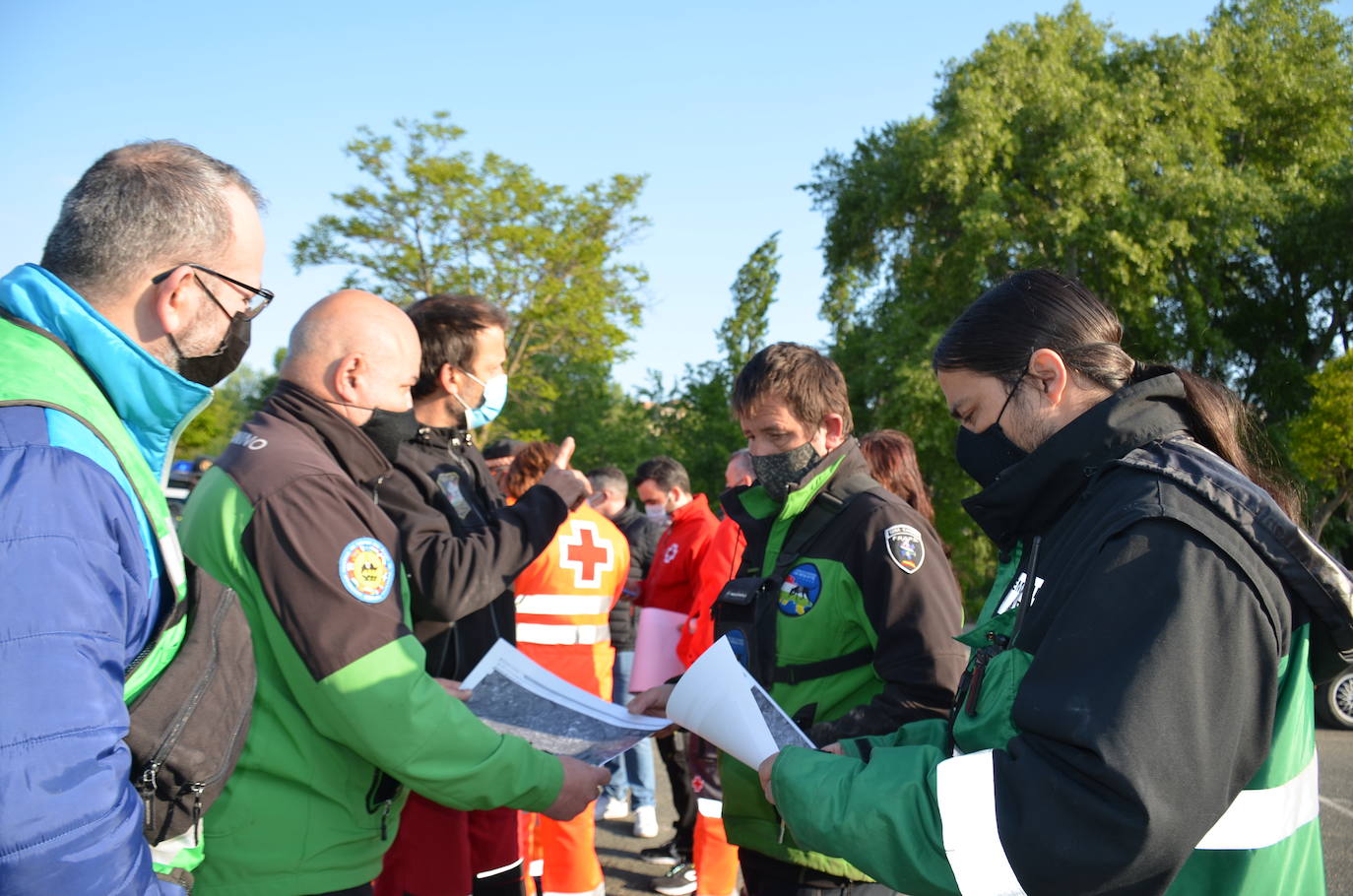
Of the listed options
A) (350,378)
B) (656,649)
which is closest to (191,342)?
(350,378)

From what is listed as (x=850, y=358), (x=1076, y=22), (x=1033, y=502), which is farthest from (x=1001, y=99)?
(x=1033, y=502)

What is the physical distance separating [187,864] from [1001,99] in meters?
24.4

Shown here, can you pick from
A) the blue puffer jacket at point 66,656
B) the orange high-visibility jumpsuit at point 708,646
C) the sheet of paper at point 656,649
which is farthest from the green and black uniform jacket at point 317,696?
the sheet of paper at point 656,649

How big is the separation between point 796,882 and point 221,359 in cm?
195

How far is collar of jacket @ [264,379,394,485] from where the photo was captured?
263 centimetres

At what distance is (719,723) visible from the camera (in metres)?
2.09

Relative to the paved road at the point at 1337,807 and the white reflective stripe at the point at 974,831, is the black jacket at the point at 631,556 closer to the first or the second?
the paved road at the point at 1337,807

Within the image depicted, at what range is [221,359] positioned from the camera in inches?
75.9

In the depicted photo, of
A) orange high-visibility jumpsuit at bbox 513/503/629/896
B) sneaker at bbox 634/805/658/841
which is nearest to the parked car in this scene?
sneaker at bbox 634/805/658/841

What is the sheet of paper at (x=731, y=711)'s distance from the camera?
1983mm

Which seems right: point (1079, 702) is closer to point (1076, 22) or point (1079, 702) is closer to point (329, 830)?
point (329, 830)

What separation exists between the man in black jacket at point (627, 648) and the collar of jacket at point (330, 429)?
11.5 feet

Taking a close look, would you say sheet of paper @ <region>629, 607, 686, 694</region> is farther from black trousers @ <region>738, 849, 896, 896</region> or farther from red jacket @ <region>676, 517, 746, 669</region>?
black trousers @ <region>738, 849, 896, 896</region>

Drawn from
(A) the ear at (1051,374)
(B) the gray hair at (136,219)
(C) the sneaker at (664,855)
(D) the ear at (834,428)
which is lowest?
(C) the sneaker at (664,855)
